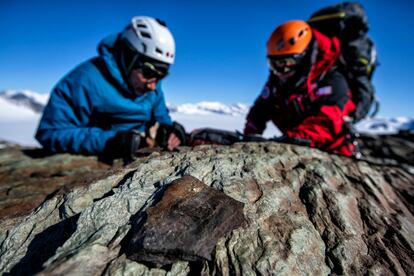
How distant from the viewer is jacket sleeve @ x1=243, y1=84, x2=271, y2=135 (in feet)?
28.0

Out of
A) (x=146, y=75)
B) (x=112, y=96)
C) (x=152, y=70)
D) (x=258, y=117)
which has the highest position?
(x=152, y=70)

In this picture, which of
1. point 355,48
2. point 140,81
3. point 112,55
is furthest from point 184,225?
point 355,48

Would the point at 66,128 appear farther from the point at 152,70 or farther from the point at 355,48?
the point at 355,48

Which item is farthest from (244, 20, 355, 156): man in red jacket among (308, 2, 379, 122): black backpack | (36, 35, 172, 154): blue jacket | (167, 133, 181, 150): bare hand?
(36, 35, 172, 154): blue jacket

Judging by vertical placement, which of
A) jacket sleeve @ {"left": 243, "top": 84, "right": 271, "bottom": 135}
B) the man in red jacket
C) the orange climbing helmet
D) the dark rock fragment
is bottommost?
jacket sleeve @ {"left": 243, "top": 84, "right": 271, "bottom": 135}

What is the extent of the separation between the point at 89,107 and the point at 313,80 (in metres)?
5.59

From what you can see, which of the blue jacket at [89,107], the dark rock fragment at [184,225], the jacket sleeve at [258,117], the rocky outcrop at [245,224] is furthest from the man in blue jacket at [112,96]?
the jacket sleeve at [258,117]

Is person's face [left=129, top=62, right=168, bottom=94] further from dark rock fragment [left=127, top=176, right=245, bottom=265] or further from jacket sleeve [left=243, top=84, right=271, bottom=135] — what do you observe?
dark rock fragment [left=127, top=176, right=245, bottom=265]

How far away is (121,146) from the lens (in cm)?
522

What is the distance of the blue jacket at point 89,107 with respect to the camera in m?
5.80

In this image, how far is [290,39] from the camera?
6664 mm

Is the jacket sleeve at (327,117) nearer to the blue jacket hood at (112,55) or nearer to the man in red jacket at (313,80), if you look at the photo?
→ the man in red jacket at (313,80)

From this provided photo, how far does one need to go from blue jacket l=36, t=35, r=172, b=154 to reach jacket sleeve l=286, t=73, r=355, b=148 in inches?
158

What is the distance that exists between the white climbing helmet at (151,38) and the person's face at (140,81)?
497mm
